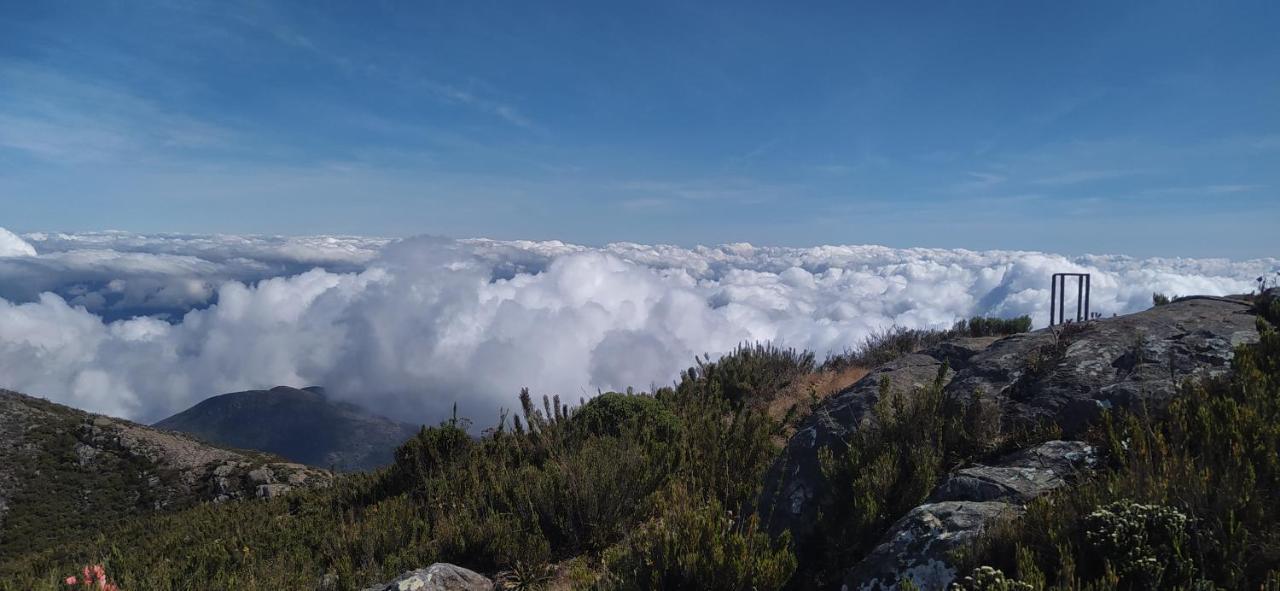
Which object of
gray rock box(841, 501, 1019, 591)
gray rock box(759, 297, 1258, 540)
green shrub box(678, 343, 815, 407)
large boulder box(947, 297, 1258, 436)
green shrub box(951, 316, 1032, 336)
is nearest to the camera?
gray rock box(841, 501, 1019, 591)

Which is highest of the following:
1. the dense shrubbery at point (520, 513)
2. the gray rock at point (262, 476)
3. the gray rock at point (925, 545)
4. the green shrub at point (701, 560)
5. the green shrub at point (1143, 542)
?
the green shrub at point (1143, 542)

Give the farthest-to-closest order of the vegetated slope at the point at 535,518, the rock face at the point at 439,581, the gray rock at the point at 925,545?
the rock face at the point at 439,581
the vegetated slope at the point at 535,518
the gray rock at the point at 925,545

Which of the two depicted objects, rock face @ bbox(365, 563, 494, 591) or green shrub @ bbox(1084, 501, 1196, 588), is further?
rock face @ bbox(365, 563, 494, 591)

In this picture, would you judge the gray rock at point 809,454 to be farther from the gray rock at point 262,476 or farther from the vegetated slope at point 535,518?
the gray rock at point 262,476

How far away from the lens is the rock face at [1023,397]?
11.8ft

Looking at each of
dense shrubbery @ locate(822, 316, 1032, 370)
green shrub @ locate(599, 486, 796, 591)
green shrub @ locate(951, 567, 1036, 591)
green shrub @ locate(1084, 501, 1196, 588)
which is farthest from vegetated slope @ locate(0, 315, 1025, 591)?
dense shrubbery @ locate(822, 316, 1032, 370)

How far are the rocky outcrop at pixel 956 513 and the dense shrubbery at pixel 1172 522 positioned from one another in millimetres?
220

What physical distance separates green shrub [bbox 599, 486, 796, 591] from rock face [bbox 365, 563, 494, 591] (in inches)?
53.8

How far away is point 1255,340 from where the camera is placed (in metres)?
5.90

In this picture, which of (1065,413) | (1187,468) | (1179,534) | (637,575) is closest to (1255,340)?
(1065,413)

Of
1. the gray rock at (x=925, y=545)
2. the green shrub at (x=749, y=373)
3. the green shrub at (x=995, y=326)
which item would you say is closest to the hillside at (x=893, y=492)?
the gray rock at (x=925, y=545)

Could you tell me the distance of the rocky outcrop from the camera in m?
3.37

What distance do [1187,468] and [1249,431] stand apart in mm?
890

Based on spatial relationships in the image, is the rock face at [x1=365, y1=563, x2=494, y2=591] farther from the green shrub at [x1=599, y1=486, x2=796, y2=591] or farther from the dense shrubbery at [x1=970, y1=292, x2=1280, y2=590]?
the dense shrubbery at [x1=970, y1=292, x2=1280, y2=590]
